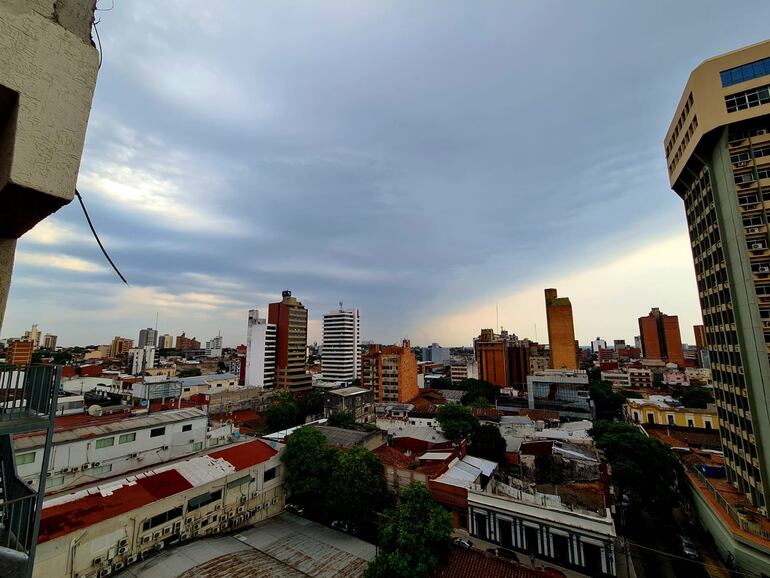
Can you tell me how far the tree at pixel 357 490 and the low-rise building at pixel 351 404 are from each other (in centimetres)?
2156

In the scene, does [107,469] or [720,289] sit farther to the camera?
[720,289]

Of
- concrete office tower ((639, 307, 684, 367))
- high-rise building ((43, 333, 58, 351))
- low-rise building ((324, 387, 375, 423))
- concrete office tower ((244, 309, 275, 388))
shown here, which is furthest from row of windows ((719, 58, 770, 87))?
high-rise building ((43, 333, 58, 351))

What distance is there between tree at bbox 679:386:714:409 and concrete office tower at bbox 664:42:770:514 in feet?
112

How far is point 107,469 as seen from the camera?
22.6 m

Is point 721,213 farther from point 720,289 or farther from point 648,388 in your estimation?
point 648,388

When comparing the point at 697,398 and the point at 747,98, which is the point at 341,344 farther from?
the point at 747,98

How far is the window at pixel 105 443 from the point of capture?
22188mm

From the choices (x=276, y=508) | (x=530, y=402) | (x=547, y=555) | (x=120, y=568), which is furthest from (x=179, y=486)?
(x=530, y=402)

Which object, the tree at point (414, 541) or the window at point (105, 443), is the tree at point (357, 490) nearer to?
the tree at point (414, 541)

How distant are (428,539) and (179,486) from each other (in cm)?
1315

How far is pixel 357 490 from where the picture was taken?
2058cm

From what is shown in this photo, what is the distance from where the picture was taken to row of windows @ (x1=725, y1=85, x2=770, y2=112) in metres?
22.1

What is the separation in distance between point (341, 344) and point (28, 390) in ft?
269

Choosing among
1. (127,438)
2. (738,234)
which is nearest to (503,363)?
(738,234)
